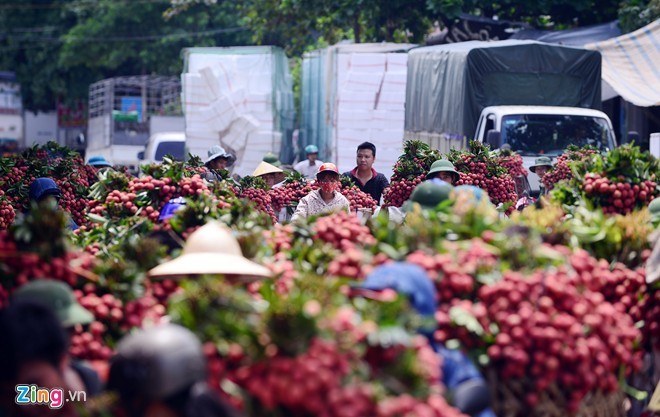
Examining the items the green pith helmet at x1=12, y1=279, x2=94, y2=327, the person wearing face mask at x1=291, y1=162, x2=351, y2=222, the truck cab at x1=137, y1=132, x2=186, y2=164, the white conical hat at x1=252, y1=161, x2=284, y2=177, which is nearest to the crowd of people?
the green pith helmet at x1=12, y1=279, x2=94, y2=327

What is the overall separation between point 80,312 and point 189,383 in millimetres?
893

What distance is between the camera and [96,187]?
9156mm

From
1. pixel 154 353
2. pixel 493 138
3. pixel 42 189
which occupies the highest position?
pixel 493 138

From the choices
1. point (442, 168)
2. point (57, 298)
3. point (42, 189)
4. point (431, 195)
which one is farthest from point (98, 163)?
point (57, 298)

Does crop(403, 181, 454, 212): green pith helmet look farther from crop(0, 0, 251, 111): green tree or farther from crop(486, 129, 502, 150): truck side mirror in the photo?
crop(0, 0, 251, 111): green tree

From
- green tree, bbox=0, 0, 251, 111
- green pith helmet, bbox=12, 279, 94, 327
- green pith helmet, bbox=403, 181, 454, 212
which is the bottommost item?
green pith helmet, bbox=12, 279, 94, 327

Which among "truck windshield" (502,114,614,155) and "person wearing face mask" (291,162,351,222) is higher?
"truck windshield" (502,114,614,155)

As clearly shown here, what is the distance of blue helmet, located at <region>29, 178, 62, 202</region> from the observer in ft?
36.4

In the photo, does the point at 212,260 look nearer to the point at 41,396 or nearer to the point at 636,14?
the point at 41,396

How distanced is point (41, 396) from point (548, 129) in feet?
47.2

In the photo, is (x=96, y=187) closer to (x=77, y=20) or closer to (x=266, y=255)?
(x=266, y=255)

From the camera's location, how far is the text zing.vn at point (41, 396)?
4531 millimetres

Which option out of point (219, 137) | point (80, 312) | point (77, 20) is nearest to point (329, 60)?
point (219, 137)

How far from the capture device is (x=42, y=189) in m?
11.2
